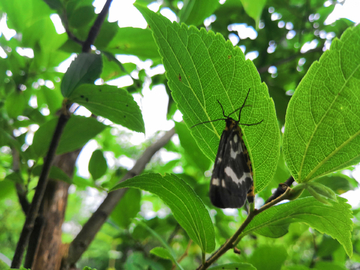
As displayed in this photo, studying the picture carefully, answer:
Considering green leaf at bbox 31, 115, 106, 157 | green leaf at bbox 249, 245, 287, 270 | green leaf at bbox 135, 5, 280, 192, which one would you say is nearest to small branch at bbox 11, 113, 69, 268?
green leaf at bbox 31, 115, 106, 157

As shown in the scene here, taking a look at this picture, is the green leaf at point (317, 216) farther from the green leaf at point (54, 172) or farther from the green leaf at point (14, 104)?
the green leaf at point (14, 104)

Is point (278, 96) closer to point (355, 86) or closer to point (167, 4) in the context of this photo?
→ point (167, 4)

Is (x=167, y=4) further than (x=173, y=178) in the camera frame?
Yes

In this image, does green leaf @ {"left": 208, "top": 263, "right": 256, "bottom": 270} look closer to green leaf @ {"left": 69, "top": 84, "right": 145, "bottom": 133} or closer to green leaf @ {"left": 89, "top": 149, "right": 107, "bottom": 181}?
green leaf @ {"left": 69, "top": 84, "right": 145, "bottom": 133}

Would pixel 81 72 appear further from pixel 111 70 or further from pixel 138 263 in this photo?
pixel 138 263

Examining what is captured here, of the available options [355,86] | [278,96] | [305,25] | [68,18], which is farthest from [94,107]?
[305,25]

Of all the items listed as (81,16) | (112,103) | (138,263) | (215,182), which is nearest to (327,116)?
(215,182)
